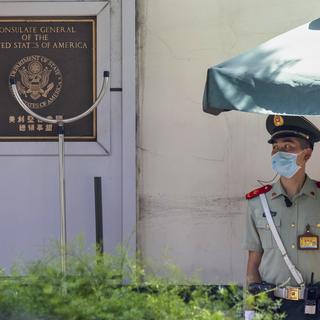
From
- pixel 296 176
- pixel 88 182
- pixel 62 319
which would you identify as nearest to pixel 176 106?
pixel 88 182

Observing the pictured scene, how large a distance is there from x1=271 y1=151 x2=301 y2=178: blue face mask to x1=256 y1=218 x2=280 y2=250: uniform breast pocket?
27 cm

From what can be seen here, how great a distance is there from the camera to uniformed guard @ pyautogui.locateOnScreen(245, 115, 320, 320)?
15.1 ft

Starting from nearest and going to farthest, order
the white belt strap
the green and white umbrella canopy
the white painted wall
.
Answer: the green and white umbrella canopy, the white belt strap, the white painted wall

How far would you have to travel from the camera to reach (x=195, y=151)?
6.48 m

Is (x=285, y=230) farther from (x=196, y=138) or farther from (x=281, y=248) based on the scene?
(x=196, y=138)

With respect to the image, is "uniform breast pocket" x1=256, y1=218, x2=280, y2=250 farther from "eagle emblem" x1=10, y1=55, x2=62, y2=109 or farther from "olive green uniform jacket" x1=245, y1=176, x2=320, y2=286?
"eagle emblem" x1=10, y1=55, x2=62, y2=109

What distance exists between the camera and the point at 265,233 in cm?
473

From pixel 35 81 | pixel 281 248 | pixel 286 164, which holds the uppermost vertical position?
pixel 35 81

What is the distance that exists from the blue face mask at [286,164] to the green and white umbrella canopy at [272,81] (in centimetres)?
43

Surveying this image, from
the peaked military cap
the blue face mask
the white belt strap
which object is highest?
the peaked military cap

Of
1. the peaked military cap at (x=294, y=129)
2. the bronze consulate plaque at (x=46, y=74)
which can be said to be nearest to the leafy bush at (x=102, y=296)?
the peaked military cap at (x=294, y=129)

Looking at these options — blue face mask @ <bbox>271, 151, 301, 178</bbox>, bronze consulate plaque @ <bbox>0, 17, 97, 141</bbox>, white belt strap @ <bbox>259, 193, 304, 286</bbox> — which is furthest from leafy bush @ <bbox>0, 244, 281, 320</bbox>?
bronze consulate plaque @ <bbox>0, 17, 97, 141</bbox>

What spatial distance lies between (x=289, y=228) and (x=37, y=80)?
2.71 metres

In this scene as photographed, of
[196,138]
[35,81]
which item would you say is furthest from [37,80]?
[196,138]
